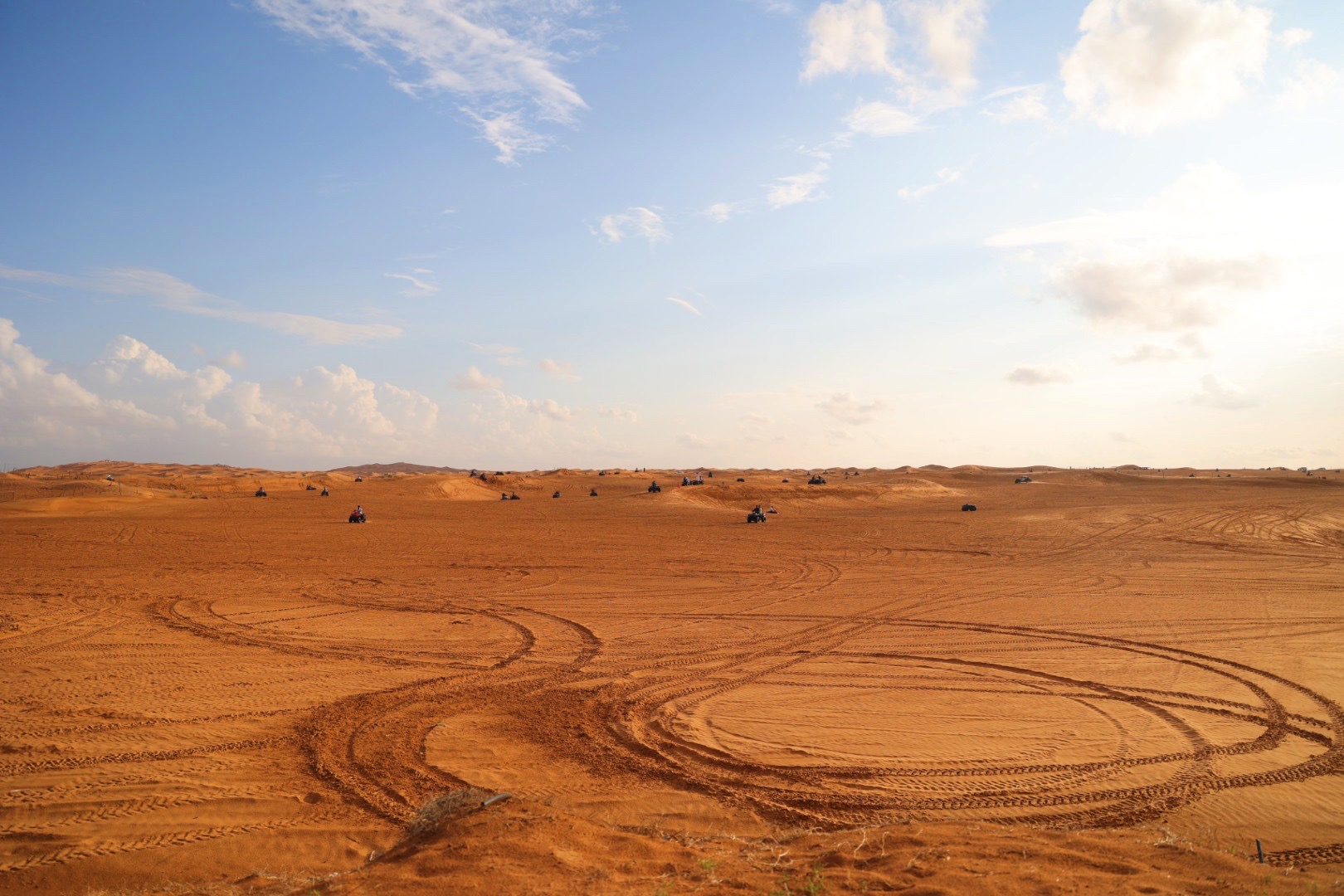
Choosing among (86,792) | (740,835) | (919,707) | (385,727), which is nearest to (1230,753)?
(919,707)

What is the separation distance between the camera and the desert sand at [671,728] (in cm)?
503

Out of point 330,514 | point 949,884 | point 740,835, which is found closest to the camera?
point 949,884

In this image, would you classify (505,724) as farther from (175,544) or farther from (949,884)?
(175,544)

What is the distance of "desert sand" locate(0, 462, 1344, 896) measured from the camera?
5.03 m

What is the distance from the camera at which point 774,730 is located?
8.14 metres

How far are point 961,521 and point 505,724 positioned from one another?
32.3m

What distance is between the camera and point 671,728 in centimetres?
820

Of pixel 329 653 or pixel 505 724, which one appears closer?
pixel 505 724

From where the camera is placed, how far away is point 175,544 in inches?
1027

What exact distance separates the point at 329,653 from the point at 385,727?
4.03 meters

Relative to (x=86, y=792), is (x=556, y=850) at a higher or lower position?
higher

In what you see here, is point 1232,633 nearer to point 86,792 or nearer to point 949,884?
point 949,884

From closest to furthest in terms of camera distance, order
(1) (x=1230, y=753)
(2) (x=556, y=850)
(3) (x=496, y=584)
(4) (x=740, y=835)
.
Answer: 1. (2) (x=556, y=850)
2. (4) (x=740, y=835)
3. (1) (x=1230, y=753)
4. (3) (x=496, y=584)

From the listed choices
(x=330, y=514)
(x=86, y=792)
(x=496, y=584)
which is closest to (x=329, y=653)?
(x=86, y=792)
